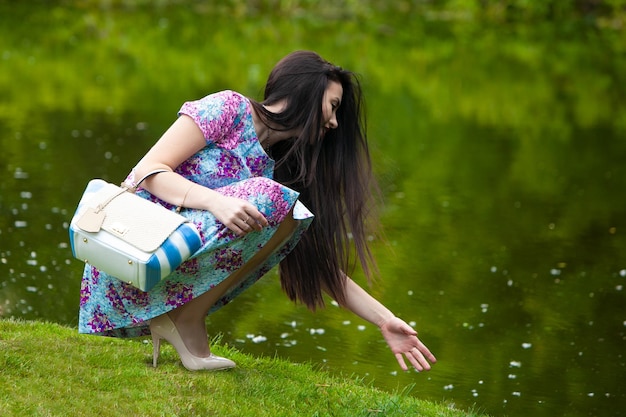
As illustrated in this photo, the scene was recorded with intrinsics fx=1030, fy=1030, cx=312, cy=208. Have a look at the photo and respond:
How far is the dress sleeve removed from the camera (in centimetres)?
337

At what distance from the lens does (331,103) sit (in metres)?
3.62

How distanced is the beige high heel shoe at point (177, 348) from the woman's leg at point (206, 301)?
2cm

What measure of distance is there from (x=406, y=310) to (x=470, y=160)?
453 cm

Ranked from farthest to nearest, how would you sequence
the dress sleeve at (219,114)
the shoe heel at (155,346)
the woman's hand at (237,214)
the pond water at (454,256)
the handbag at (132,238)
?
the pond water at (454,256) < the shoe heel at (155,346) < the dress sleeve at (219,114) < the woman's hand at (237,214) < the handbag at (132,238)

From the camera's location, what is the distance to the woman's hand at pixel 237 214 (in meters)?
3.23

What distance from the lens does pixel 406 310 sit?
5.84 metres

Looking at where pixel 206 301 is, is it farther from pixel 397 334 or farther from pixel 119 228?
pixel 397 334

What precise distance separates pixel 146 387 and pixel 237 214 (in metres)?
0.65

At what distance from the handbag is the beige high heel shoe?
0.35 metres

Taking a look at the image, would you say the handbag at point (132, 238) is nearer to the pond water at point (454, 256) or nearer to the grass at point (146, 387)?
the grass at point (146, 387)

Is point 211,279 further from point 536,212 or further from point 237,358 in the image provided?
point 536,212

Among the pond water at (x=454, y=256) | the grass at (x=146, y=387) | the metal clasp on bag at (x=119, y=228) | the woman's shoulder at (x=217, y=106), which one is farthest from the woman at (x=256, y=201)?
the pond water at (x=454, y=256)

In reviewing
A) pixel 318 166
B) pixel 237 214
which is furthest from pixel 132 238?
pixel 318 166

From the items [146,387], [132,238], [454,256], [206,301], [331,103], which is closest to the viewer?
[132,238]
